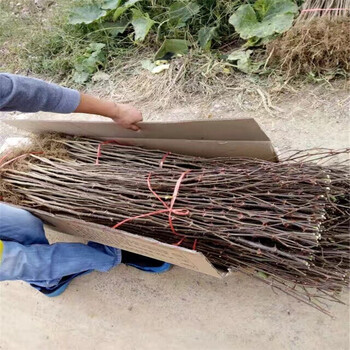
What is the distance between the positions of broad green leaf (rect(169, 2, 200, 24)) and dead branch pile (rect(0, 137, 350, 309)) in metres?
1.52

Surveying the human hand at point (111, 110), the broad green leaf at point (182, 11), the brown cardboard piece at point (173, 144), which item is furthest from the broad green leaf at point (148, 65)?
the human hand at point (111, 110)

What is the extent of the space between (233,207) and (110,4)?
243 cm

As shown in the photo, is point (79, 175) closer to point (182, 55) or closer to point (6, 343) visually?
point (6, 343)

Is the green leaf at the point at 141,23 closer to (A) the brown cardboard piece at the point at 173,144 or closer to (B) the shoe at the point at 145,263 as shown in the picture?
(A) the brown cardboard piece at the point at 173,144

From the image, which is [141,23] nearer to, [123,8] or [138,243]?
[123,8]

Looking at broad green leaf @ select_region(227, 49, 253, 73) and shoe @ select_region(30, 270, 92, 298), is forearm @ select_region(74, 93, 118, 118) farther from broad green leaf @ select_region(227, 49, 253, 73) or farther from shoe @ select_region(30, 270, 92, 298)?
broad green leaf @ select_region(227, 49, 253, 73)

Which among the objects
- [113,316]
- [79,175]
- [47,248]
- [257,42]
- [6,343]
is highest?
[257,42]

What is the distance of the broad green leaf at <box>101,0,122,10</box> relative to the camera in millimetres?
3293

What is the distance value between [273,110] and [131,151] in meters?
1.02

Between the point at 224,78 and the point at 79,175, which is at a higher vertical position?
the point at 224,78

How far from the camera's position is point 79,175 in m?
1.98

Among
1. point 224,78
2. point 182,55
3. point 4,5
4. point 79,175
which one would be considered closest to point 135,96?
point 182,55

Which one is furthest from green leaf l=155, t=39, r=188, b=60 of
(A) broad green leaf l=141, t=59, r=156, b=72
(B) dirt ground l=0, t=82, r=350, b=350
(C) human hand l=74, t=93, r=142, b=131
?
(C) human hand l=74, t=93, r=142, b=131

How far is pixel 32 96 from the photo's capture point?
1604 millimetres
